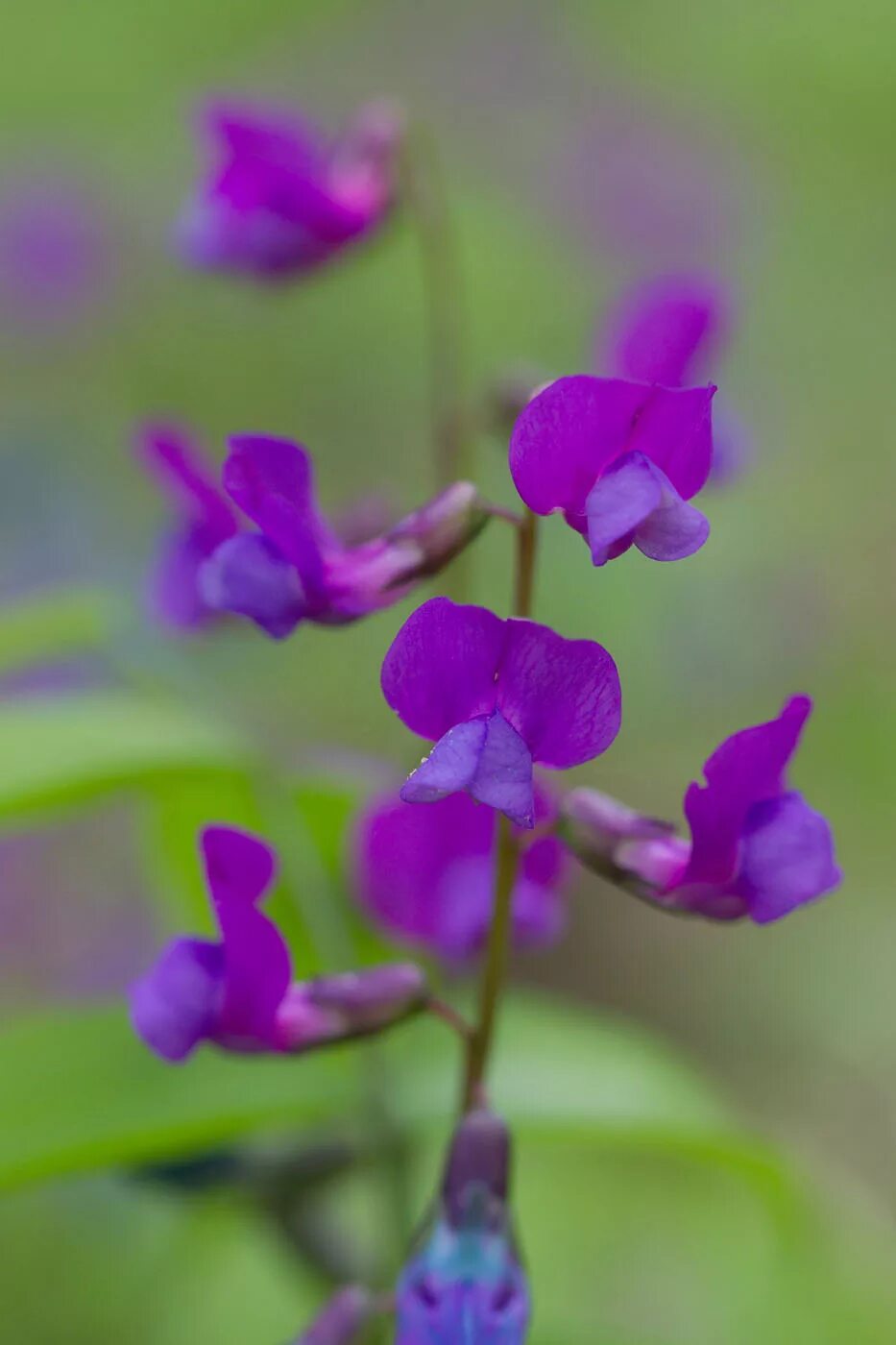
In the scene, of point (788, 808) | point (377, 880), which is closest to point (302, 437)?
point (377, 880)

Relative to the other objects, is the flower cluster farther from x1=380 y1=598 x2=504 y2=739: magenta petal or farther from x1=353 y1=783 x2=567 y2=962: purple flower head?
x1=353 y1=783 x2=567 y2=962: purple flower head

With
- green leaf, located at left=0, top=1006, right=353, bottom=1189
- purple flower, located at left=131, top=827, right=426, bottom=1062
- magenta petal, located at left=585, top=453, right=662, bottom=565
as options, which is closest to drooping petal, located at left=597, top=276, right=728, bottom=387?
magenta petal, located at left=585, top=453, right=662, bottom=565

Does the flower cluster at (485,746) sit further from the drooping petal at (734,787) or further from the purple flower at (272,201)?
the purple flower at (272,201)

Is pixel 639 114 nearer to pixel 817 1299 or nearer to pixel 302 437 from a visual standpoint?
pixel 302 437

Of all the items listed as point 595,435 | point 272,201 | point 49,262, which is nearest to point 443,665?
point 595,435

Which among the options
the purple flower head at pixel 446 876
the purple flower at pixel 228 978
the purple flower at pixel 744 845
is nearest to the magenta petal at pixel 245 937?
the purple flower at pixel 228 978
